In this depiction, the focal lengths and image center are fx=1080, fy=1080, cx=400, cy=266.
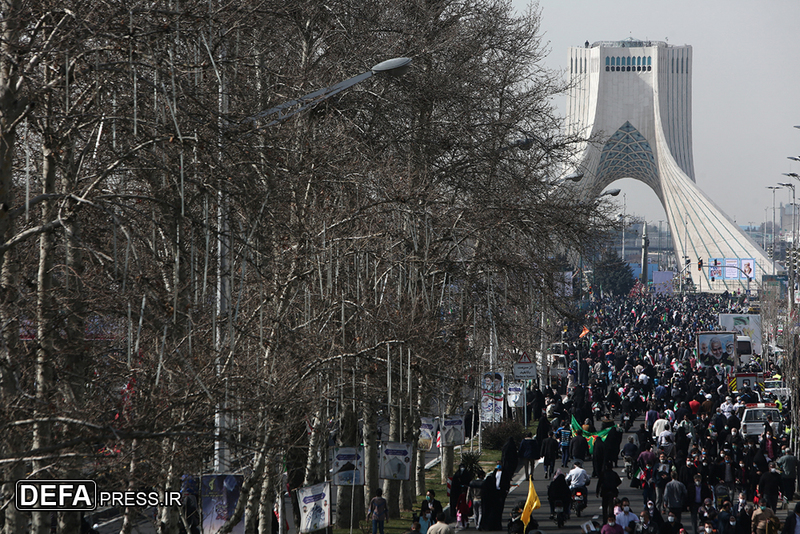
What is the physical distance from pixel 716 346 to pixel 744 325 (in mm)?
4368

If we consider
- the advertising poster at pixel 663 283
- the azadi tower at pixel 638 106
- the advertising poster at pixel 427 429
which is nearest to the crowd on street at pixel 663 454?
the advertising poster at pixel 427 429

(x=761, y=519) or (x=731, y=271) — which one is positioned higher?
(x=731, y=271)

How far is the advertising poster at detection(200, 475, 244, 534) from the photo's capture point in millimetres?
10211

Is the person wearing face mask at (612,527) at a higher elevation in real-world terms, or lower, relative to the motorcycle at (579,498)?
higher

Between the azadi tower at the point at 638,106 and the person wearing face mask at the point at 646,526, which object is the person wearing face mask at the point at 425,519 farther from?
the azadi tower at the point at 638,106

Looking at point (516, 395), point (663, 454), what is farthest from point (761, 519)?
point (516, 395)

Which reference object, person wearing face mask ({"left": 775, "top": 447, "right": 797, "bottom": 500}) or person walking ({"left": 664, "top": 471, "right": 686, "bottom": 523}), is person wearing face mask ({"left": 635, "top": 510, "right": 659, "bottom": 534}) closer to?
person walking ({"left": 664, "top": 471, "right": 686, "bottom": 523})

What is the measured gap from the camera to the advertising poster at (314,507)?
1161 centimetres

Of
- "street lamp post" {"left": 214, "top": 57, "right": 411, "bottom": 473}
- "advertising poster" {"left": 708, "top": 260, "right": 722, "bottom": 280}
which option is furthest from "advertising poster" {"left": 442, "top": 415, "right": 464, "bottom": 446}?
"advertising poster" {"left": 708, "top": 260, "right": 722, "bottom": 280}

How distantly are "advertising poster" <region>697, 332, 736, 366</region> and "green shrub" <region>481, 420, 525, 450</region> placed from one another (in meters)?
11.5

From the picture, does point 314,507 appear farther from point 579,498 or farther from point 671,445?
point 671,445

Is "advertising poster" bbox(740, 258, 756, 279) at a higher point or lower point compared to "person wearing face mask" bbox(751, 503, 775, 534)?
higher

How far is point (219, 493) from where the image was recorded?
10.3 meters

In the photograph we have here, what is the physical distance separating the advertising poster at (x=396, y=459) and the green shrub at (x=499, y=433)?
11540 millimetres
